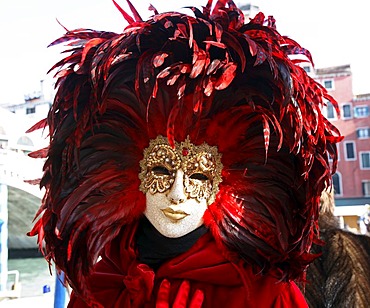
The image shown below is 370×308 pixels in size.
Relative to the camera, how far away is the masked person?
0.78 m

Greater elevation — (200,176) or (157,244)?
(200,176)

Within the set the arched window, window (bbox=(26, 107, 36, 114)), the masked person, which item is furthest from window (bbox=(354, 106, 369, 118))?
the masked person

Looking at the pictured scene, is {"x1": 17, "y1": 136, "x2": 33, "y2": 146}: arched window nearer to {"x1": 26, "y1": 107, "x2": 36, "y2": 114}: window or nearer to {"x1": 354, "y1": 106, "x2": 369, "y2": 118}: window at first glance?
{"x1": 26, "y1": 107, "x2": 36, "y2": 114}: window

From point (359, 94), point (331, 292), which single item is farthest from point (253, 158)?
point (359, 94)

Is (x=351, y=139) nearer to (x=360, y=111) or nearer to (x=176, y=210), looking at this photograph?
(x=360, y=111)

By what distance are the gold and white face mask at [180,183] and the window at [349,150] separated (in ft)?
47.9

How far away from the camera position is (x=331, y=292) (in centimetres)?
113

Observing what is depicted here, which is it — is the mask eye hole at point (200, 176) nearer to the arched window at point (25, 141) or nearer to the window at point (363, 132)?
the arched window at point (25, 141)

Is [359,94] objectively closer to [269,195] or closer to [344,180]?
[344,180]

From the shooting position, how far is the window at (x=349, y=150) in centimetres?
1458

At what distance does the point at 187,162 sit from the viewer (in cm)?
82

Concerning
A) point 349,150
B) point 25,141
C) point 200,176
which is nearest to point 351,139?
point 349,150

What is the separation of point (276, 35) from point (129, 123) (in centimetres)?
30

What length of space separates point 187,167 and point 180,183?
32 mm
